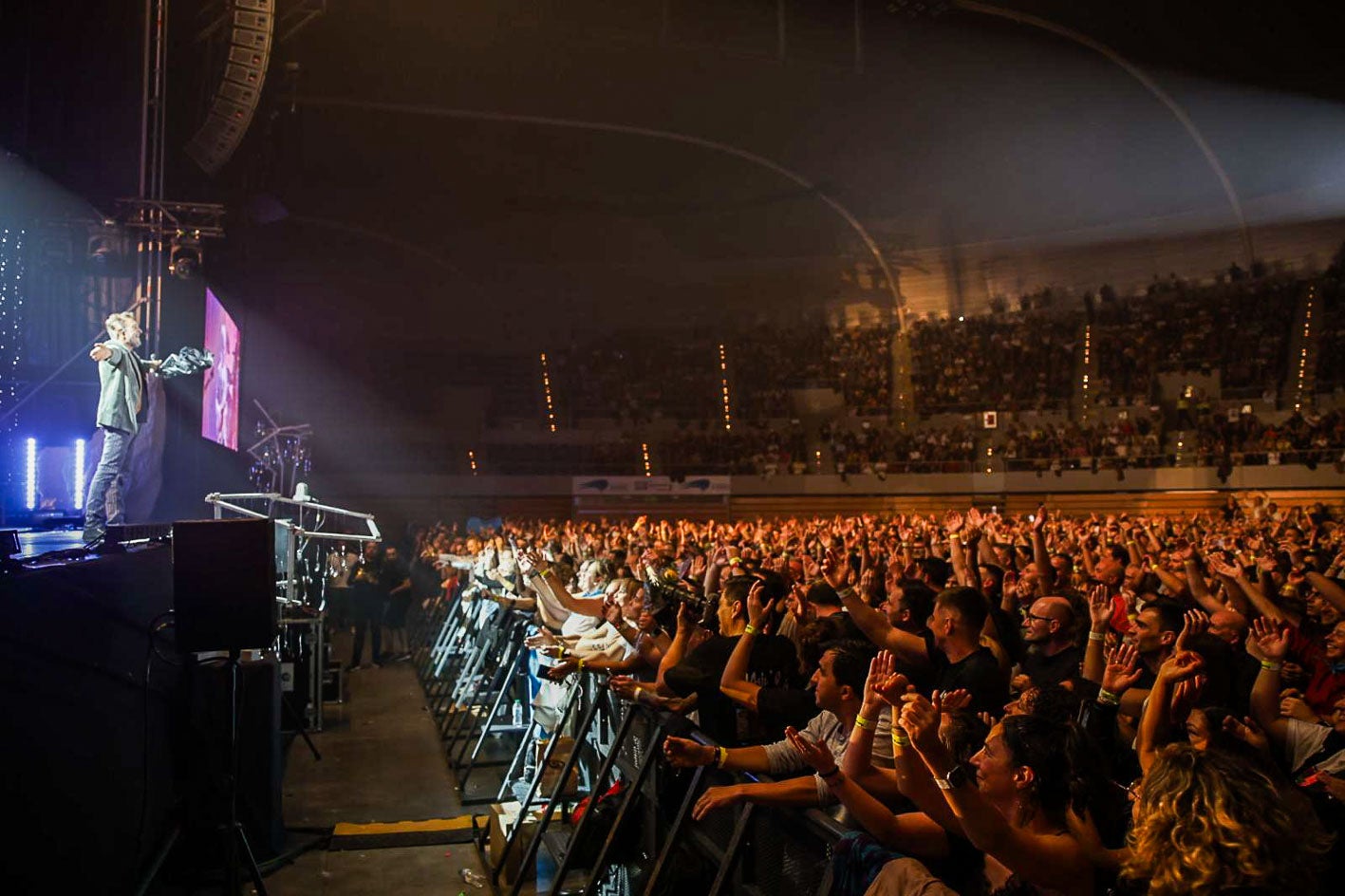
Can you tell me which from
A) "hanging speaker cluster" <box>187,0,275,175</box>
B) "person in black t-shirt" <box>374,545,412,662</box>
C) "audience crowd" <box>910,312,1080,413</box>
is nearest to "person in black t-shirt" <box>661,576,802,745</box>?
"hanging speaker cluster" <box>187,0,275,175</box>

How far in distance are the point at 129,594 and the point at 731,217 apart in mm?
28702

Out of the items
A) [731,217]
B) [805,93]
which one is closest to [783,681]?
[805,93]

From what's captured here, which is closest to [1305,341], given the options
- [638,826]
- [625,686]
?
[625,686]

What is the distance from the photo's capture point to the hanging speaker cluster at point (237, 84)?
9985 millimetres

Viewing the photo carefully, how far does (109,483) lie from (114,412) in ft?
1.66

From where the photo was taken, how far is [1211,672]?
390 centimetres

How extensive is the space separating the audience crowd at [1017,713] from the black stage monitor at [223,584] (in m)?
1.53

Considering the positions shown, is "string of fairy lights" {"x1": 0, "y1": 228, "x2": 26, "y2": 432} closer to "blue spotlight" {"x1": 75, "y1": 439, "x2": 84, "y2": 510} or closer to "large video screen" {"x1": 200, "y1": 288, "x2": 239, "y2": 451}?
"blue spotlight" {"x1": 75, "y1": 439, "x2": 84, "y2": 510}

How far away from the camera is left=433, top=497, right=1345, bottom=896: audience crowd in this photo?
2045 millimetres

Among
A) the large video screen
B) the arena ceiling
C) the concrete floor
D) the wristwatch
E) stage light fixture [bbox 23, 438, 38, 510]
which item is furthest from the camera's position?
the arena ceiling

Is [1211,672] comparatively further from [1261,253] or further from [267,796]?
[1261,253]

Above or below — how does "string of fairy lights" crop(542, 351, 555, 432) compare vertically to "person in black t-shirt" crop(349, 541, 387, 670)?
above

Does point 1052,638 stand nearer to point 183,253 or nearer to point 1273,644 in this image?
point 1273,644

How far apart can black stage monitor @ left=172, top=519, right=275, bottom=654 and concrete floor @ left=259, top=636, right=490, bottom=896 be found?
5.95ft
